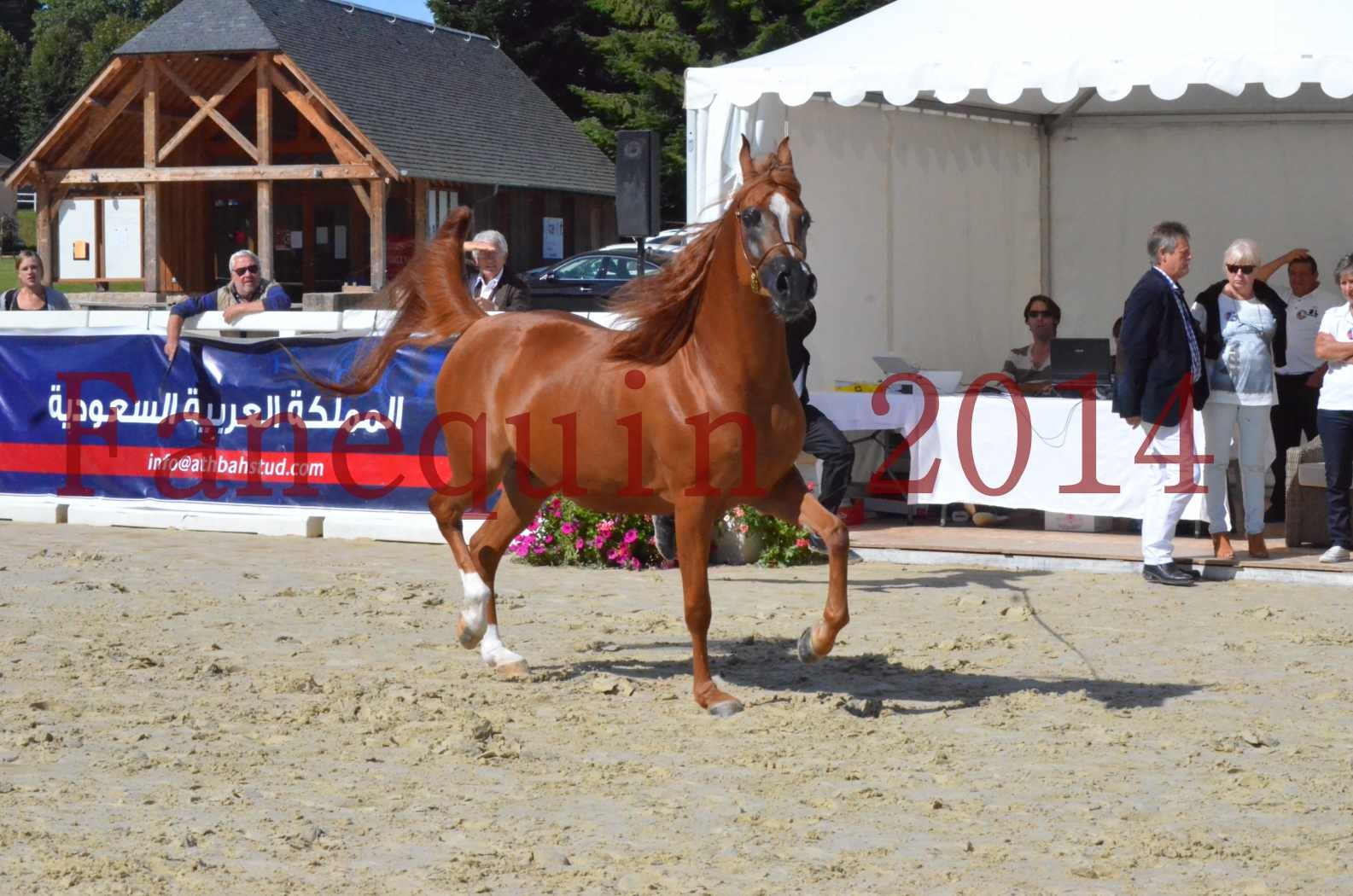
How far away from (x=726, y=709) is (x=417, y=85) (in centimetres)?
3558

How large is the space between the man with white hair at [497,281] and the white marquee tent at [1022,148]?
175 cm

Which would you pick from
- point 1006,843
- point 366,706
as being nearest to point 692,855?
point 1006,843

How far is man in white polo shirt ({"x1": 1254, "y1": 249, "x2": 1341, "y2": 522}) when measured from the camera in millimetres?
11680

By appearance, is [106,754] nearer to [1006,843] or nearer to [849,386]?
[1006,843]

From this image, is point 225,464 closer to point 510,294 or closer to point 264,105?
→ point 510,294

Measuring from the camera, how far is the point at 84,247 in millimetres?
37562

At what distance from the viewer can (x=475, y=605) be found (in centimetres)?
727

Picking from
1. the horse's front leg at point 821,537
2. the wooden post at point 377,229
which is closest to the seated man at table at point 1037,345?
the horse's front leg at point 821,537

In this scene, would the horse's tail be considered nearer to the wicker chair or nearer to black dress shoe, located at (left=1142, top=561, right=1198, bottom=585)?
black dress shoe, located at (left=1142, top=561, right=1198, bottom=585)

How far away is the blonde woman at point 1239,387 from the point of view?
389 inches

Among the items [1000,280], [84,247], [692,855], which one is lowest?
[692,855]

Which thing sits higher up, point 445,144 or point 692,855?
point 445,144

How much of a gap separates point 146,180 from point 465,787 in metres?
32.8

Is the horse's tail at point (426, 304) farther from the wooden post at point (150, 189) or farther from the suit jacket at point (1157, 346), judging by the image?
the wooden post at point (150, 189)
